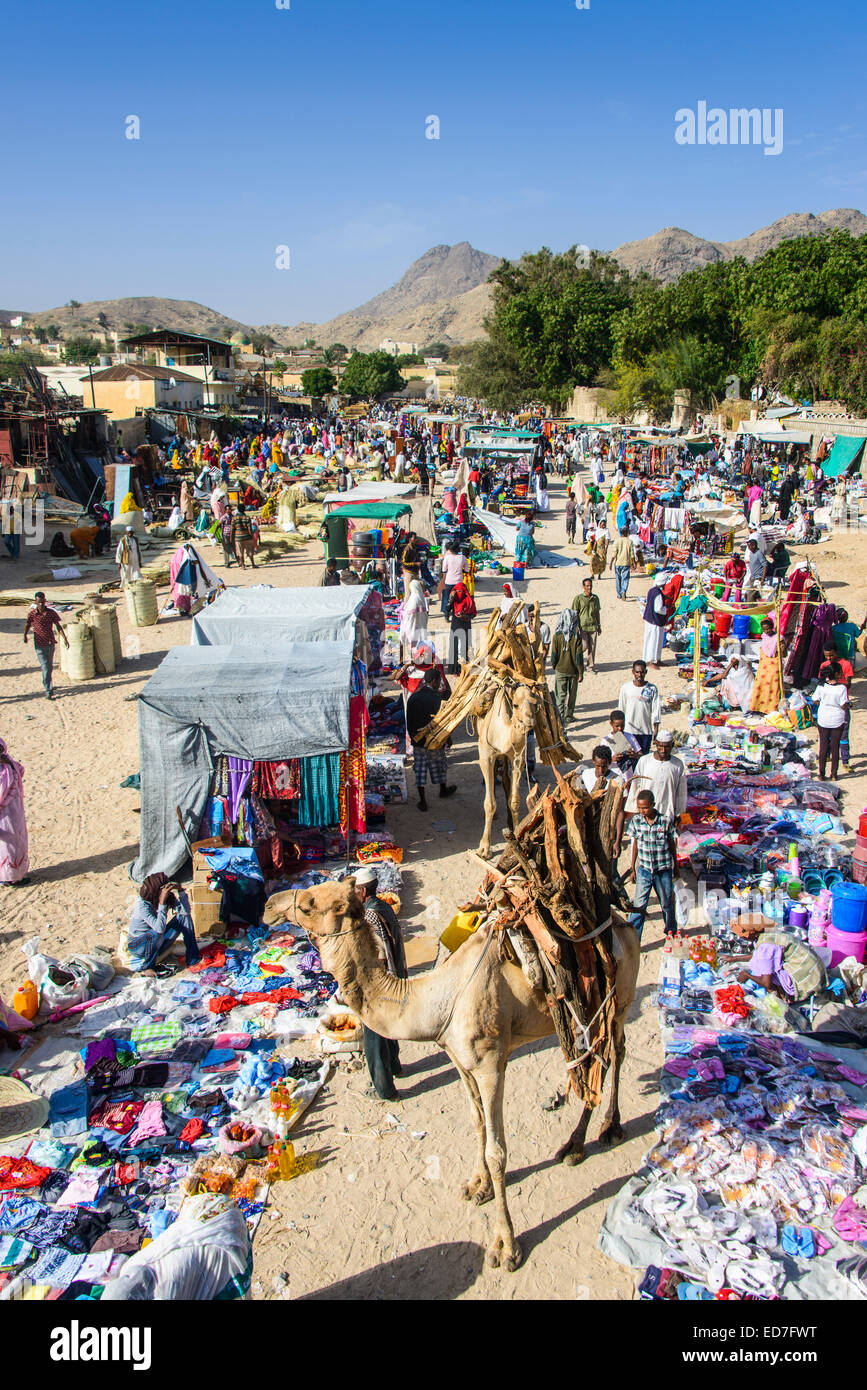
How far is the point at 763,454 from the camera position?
3281cm

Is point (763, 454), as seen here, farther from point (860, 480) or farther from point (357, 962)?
point (357, 962)

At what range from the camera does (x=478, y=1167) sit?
486cm

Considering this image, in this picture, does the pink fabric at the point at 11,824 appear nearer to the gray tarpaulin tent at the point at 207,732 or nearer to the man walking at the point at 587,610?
the gray tarpaulin tent at the point at 207,732

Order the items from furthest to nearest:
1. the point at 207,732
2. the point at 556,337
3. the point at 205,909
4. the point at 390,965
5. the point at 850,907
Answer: the point at 556,337
the point at 207,732
the point at 205,909
the point at 850,907
the point at 390,965

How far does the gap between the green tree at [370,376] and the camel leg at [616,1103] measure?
68.3 m

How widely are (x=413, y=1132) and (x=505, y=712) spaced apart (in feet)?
12.7

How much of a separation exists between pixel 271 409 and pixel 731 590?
44.6 meters

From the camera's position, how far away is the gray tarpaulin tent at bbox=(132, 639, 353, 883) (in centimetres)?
762

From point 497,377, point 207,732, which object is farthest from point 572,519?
point 497,377

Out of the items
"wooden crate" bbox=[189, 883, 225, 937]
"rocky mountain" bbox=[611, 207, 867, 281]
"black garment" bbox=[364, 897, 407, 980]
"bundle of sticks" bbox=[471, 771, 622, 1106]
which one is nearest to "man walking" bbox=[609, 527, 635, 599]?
"wooden crate" bbox=[189, 883, 225, 937]

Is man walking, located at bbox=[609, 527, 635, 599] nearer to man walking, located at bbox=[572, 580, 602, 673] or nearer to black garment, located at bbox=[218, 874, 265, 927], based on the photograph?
man walking, located at bbox=[572, 580, 602, 673]

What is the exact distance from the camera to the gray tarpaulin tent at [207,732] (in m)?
7.62

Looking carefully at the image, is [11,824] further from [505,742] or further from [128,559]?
[128,559]

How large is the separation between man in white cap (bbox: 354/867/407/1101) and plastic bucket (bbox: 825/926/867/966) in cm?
315
